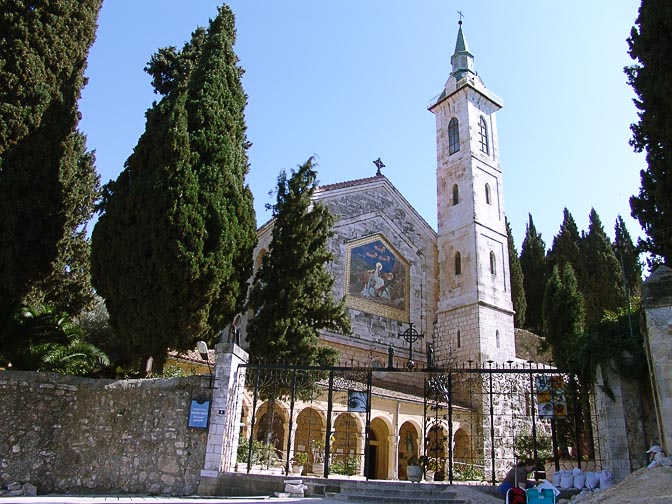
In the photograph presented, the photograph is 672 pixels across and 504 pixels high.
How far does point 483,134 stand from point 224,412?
73.3 ft

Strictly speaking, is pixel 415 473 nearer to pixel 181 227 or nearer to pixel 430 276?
pixel 181 227

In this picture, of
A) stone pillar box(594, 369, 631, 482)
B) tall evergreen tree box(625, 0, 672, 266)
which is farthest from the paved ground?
tall evergreen tree box(625, 0, 672, 266)

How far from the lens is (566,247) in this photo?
117 ft

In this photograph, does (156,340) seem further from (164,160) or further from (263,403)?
(263,403)

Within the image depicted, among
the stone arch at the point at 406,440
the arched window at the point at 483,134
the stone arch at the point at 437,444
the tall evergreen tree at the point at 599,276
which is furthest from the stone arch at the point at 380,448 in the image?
the arched window at the point at 483,134

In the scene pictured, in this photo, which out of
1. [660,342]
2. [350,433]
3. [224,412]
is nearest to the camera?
[660,342]

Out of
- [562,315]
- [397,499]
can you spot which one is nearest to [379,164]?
[562,315]

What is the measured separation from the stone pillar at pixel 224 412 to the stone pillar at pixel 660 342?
7385mm

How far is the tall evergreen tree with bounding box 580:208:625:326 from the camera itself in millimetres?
29562

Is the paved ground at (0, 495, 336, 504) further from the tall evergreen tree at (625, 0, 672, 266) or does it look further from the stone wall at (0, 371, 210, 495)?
the tall evergreen tree at (625, 0, 672, 266)

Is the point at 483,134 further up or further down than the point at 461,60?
further down

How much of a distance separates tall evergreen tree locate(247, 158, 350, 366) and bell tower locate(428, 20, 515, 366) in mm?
10115

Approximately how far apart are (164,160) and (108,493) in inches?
283

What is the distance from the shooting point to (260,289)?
1582cm
